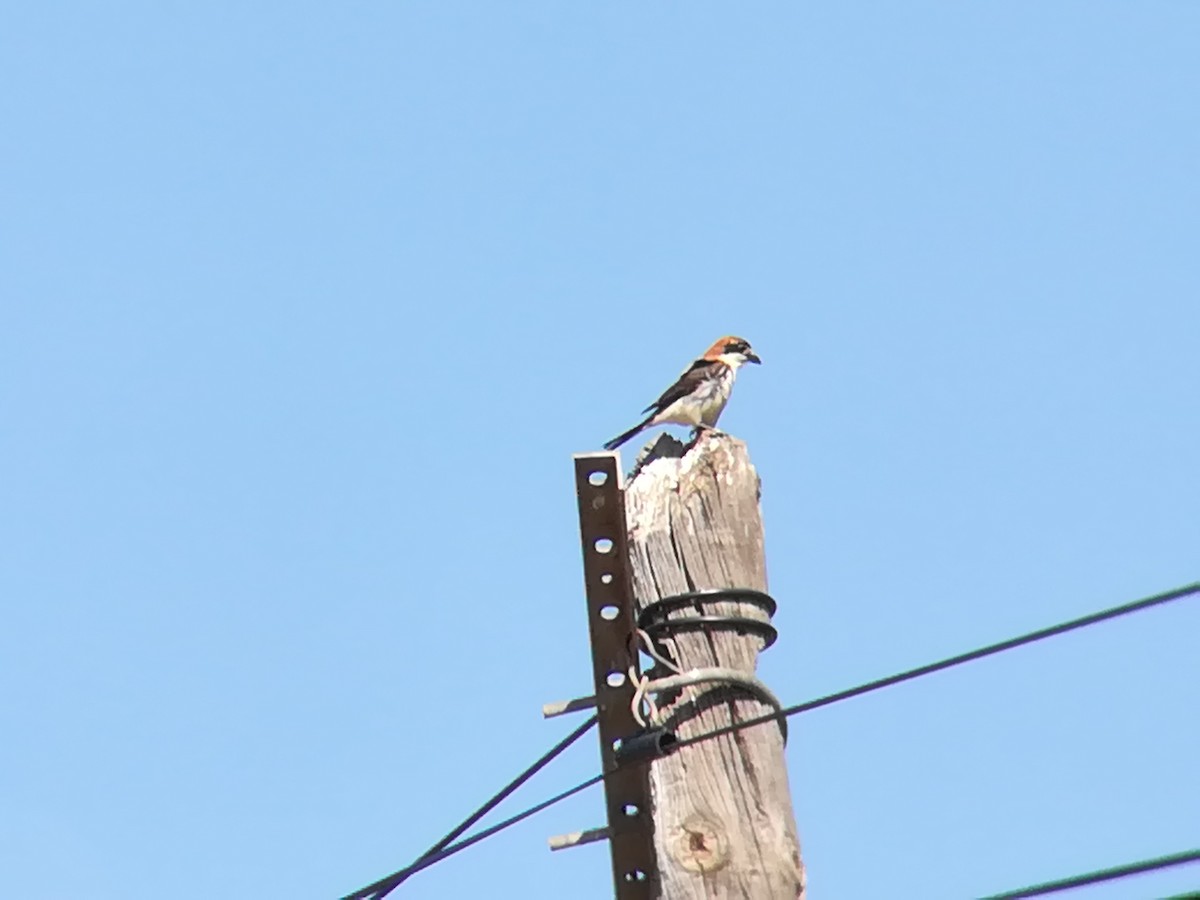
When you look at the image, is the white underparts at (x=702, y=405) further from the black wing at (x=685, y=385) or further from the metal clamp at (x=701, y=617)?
the metal clamp at (x=701, y=617)

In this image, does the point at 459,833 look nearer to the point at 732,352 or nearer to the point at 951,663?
the point at 951,663

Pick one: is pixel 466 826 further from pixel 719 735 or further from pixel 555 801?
pixel 719 735

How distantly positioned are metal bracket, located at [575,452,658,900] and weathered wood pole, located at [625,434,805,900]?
63 millimetres

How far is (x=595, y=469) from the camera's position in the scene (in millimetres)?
5820

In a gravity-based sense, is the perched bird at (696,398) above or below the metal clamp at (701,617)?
above

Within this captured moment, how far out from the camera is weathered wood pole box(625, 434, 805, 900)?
5.17 m

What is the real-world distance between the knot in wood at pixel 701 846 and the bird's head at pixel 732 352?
419 inches

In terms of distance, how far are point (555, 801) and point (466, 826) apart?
1.21 ft

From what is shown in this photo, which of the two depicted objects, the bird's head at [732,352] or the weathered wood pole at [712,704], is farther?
the bird's head at [732,352]

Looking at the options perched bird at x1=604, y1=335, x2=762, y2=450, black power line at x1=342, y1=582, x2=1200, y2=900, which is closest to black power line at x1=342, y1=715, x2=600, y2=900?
black power line at x1=342, y1=582, x2=1200, y2=900

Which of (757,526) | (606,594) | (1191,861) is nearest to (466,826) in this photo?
(606,594)

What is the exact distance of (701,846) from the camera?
205 inches

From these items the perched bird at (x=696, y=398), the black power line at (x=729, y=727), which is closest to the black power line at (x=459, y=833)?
the black power line at (x=729, y=727)

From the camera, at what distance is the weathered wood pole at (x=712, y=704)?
5172 millimetres
